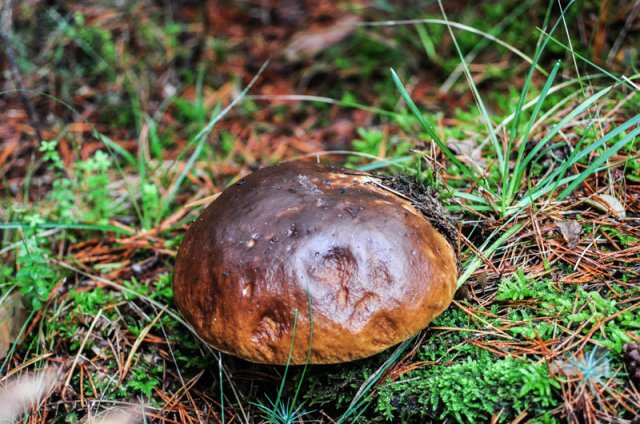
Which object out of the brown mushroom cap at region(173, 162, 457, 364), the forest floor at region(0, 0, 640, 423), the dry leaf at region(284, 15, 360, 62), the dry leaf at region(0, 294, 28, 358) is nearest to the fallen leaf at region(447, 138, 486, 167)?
the forest floor at region(0, 0, 640, 423)

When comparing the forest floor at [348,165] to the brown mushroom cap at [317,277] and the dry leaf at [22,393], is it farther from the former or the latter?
the brown mushroom cap at [317,277]

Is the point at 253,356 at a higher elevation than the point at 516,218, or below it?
below

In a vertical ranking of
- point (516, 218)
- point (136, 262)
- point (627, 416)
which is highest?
point (516, 218)

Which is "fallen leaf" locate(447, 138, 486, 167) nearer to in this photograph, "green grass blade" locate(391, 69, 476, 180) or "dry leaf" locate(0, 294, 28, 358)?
"green grass blade" locate(391, 69, 476, 180)

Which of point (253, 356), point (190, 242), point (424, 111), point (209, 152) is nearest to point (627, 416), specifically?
point (253, 356)

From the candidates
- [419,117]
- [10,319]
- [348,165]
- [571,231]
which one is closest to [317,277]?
[419,117]

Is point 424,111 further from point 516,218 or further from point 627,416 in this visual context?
point 627,416

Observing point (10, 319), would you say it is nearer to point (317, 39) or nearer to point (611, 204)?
point (611, 204)
